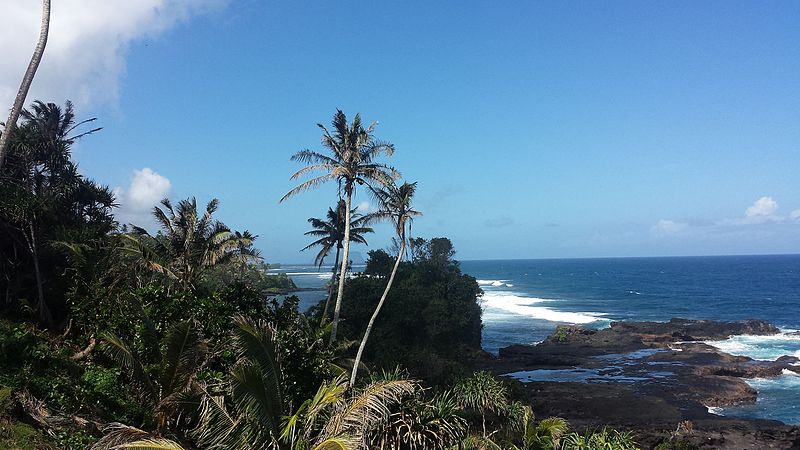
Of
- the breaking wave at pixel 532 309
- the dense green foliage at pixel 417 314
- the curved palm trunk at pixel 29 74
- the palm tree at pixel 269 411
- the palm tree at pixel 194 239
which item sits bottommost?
the breaking wave at pixel 532 309

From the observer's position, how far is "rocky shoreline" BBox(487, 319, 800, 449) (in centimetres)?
2917

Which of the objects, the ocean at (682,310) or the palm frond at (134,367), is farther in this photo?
the ocean at (682,310)

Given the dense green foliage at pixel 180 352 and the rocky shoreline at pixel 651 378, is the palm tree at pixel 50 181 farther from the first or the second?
the rocky shoreline at pixel 651 378

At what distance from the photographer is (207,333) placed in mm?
12992

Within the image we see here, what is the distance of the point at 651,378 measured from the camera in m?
43.1

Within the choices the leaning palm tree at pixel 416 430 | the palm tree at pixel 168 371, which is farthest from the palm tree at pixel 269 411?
the palm tree at pixel 168 371

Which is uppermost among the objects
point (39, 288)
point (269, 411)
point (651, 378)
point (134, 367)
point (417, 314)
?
point (39, 288)

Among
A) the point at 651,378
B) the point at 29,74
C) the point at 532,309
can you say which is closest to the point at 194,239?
the point at 29,74

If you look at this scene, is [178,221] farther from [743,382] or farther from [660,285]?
[660,285]

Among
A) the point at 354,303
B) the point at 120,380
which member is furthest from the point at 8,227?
the point at 354,303

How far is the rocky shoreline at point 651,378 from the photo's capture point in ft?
95.7

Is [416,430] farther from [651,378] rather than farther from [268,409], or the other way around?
[651,378]

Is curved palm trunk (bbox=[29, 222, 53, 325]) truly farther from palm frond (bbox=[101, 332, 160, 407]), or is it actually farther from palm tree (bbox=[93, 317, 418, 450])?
palm tree (bbox=[93, 317, 418, 450])

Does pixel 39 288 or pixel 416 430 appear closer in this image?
pixel 416 430
